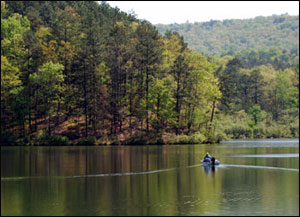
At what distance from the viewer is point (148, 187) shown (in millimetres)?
46938

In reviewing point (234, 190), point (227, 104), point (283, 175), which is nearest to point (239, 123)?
point (227, 104)

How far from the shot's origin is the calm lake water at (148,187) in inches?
1438

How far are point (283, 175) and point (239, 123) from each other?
96433 mm

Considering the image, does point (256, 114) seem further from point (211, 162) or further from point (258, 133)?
point (211, 162)

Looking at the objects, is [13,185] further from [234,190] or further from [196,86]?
[196,86]

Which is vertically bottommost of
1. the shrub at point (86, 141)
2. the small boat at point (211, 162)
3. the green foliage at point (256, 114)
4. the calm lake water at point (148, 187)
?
the calm lake water at point (148, 187)

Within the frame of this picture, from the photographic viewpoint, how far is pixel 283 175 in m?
55.2

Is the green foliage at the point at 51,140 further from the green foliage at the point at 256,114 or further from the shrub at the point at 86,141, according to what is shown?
the green foliage at the point at 256,114

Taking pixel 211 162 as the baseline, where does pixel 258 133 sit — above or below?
above

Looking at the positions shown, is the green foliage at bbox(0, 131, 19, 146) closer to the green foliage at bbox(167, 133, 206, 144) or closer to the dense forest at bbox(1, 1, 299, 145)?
the dense forest at bbox(1, 1, 299, 145)

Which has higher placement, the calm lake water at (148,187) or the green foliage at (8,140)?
the green foliage at (8,140)

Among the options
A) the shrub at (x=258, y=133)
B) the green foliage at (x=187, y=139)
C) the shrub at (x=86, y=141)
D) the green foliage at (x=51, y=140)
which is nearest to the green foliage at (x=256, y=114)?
the shrub at (x=258, y=133)

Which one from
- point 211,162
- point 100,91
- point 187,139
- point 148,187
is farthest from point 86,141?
point 148,187

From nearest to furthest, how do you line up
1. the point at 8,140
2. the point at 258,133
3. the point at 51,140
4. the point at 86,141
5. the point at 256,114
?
the point at 51,140, the point at 8,140, the point at 86,141, the point at 258,133, the point at 256,114
